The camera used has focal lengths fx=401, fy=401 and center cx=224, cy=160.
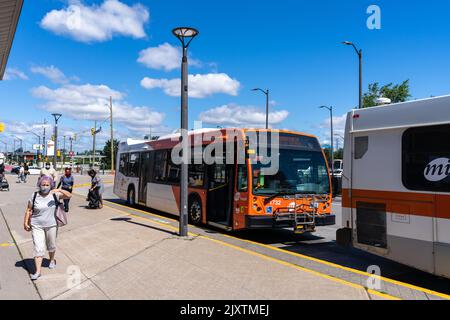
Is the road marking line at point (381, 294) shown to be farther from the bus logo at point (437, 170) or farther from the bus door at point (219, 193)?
the bus door at point (219, 193)

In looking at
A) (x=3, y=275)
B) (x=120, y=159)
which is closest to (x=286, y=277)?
(x=3, y=275)

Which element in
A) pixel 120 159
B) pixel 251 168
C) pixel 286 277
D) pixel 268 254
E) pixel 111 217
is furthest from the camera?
pixel 120 159

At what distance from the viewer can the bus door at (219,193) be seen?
34.2ft

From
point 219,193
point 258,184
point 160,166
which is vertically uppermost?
point 160,166

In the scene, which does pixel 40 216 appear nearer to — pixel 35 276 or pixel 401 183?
pixel 35 276

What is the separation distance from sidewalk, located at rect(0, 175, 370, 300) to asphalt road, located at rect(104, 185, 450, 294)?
1367 millimetres

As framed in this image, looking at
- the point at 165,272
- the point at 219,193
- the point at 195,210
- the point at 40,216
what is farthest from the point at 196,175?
the point at 40,216

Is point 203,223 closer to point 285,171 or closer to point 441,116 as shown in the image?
point 285,171

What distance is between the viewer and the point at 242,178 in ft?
31.9

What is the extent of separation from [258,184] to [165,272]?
11.8 ft

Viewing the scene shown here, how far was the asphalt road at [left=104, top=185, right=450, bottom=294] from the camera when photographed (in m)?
6.55

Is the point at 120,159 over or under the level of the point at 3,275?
over

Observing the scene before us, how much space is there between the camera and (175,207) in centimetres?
1349
